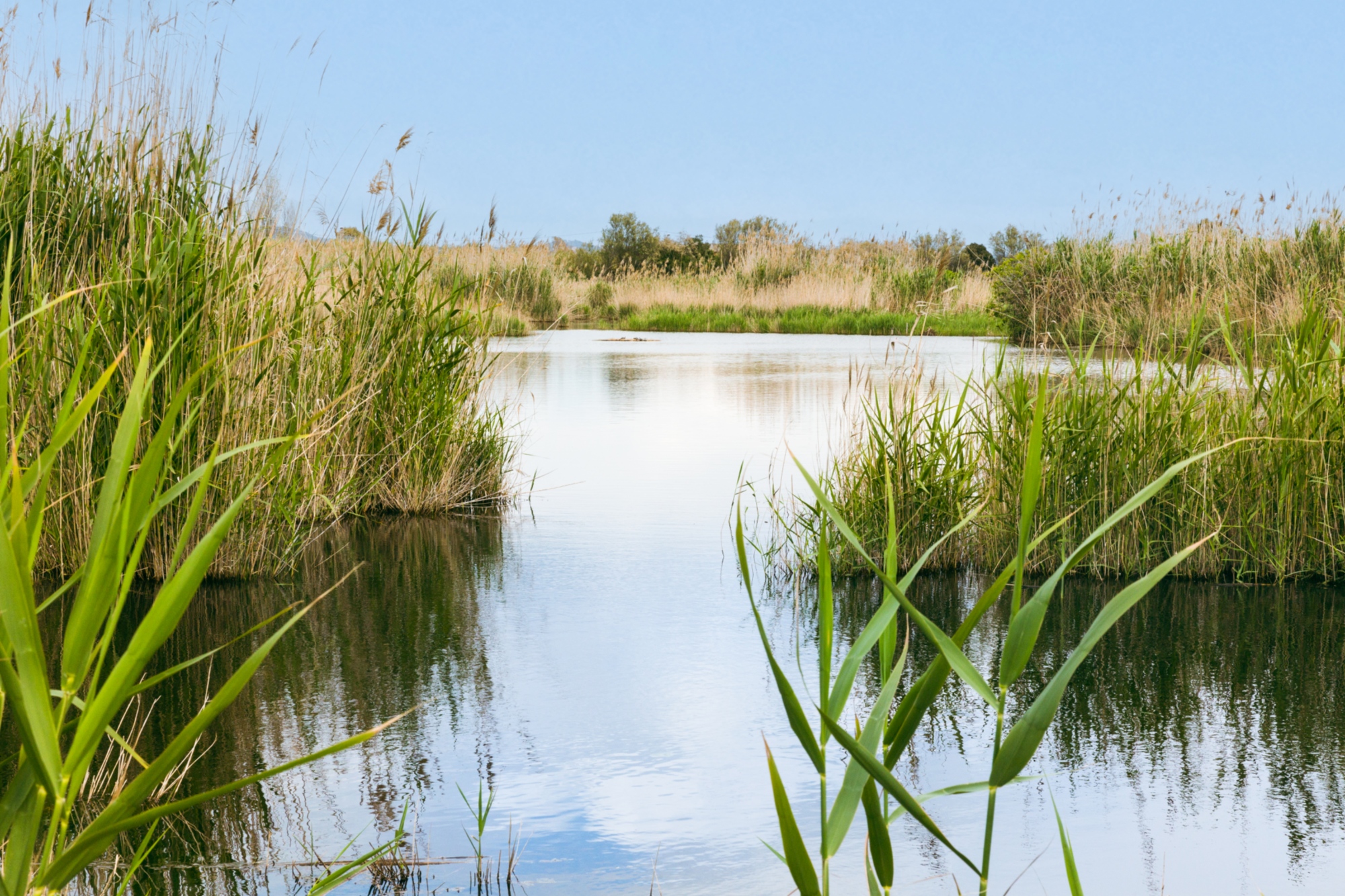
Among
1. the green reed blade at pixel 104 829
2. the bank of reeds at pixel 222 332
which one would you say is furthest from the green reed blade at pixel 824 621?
the bank of reeds at pixel 222 332

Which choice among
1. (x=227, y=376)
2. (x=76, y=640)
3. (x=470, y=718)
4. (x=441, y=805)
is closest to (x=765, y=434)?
(x=227, y=376)

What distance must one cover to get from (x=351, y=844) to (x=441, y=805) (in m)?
0.22

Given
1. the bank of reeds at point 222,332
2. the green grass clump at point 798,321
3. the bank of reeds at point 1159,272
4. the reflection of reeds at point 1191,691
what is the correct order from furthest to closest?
the green grass clump at point 798,321, the bank of reeds at point 1159,272, the bank of reeds at point 222,332, the reflection of reeds at point 1191,691

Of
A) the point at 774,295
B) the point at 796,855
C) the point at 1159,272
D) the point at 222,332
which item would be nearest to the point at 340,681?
the point at 222,332

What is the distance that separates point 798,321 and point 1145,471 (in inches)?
566

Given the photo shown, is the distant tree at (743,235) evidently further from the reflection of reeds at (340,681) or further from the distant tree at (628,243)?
the reflection of reeds at (340,681)

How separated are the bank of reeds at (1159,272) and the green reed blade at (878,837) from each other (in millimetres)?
9354

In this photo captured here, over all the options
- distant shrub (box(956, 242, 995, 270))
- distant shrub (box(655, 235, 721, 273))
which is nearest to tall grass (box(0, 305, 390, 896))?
distant shrub (box(655, 235, 721, 273))

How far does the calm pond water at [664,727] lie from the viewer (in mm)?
2170

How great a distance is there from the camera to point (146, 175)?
4.19m

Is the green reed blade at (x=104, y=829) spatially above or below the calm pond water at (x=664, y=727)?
above

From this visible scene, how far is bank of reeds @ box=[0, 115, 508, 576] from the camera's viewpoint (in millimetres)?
3818

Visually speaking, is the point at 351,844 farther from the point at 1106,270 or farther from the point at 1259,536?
the point at 1106,270

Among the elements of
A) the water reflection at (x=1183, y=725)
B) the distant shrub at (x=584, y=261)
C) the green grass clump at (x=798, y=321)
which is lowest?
the water reflection at (x=1183, y=725)
